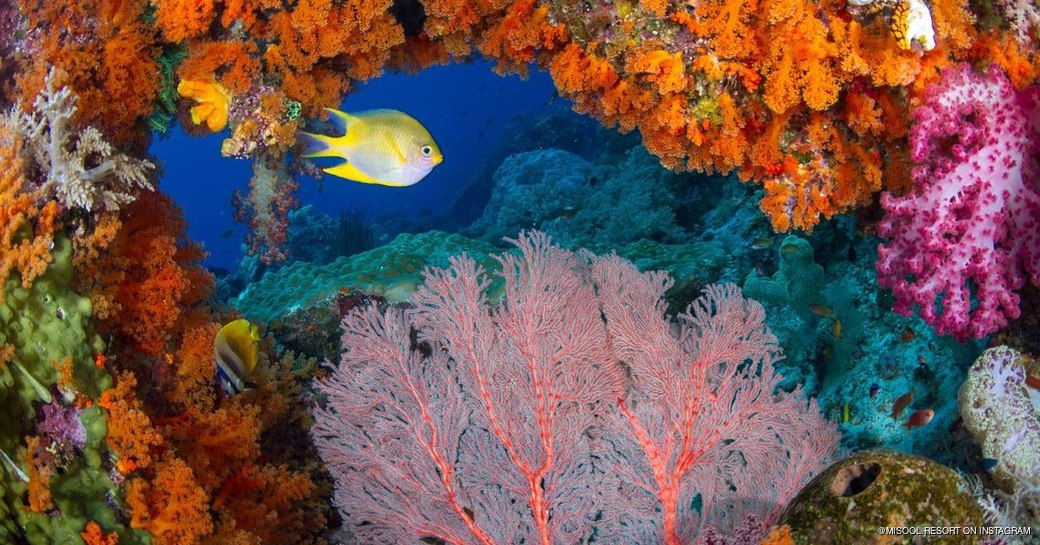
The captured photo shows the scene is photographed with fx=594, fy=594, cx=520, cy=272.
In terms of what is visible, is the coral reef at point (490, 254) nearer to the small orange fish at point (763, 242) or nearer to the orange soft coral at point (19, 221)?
the orange soft coral at point (19, 221)

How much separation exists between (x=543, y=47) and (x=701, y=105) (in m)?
1.16

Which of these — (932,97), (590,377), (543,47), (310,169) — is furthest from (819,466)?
(310,169)

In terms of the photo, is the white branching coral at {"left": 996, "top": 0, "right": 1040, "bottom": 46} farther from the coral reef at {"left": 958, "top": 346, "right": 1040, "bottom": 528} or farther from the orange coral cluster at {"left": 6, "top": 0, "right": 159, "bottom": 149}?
the orange coral cluster at {"left": 6, "top": 0, "right": 159, "bottom": 149}

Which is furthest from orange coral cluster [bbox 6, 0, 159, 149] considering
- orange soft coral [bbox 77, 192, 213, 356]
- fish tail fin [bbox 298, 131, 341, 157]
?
fish tail fin [bbox 298, 131, 341, 157]

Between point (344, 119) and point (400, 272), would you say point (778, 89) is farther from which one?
point (400, 272)

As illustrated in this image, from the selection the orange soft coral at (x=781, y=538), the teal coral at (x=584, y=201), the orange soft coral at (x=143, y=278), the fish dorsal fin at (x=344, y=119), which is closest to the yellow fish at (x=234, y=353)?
the orange soft coral at (x=143, y=278)

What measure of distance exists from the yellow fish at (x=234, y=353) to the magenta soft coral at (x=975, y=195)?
3.40 m

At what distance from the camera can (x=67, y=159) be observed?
9.25 ft

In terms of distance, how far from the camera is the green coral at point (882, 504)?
2.17m

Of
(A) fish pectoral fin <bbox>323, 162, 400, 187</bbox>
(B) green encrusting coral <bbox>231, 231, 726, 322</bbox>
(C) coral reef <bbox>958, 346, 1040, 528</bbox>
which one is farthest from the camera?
(B) green encrusting coral <bbox>231, 231, 726, 322</bbox>

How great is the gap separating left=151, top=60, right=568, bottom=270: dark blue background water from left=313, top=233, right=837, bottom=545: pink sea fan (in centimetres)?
2507

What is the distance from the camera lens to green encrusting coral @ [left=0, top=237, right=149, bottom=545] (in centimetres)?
264

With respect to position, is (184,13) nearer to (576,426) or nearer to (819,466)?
(576,426)

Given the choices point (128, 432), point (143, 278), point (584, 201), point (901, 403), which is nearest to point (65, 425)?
Answer: point (128, 432)
